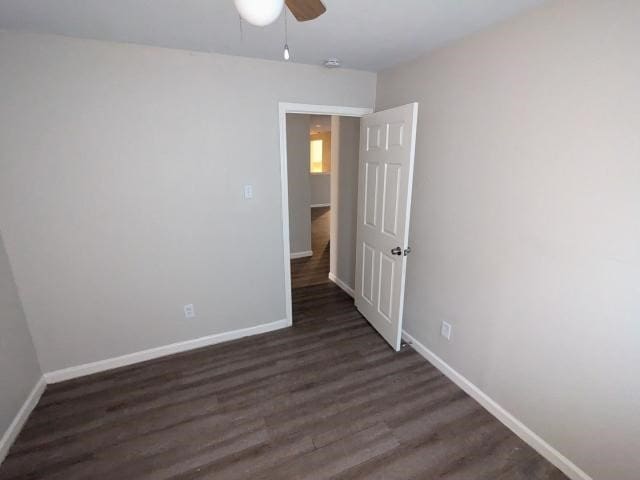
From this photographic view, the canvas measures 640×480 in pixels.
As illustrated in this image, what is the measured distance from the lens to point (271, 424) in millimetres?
1847

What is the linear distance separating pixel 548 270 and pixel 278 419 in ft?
5.84

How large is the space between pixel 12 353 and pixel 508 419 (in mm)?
3080

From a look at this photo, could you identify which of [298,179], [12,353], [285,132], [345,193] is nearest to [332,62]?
[285,132]

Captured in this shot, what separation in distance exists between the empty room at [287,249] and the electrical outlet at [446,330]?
0.02 metres

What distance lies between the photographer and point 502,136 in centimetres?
170

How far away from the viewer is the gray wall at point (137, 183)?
1.85 metres

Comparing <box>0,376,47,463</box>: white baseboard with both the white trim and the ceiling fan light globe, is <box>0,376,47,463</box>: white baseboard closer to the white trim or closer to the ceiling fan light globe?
the ceiling fan light globe

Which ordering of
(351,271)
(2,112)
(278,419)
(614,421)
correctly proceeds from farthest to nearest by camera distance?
(351,271), (278,419), (2,112), (614,421)

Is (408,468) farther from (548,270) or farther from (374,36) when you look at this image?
(374,36)

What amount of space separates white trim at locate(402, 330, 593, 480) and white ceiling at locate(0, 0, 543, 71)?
7.35 feet

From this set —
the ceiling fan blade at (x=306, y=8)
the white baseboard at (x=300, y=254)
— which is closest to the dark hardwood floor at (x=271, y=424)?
the ceiling fan blade at (x=306, y=8)

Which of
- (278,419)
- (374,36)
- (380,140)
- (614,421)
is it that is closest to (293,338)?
(278,419)

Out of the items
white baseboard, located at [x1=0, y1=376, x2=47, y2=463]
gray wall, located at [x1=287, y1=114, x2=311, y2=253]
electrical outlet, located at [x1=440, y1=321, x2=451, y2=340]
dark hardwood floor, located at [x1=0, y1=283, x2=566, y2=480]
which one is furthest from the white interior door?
white baseboard, located at [x1=0, y1=376, x2=47, y2=463]

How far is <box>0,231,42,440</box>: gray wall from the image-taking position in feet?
5.71
